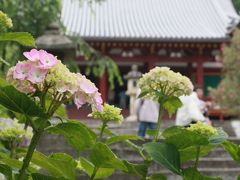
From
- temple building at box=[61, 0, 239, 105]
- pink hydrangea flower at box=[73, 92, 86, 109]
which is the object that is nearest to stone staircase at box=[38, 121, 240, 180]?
pink hydrangea flower at box=[73, 92, 86, 109]

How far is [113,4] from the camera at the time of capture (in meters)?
18.1

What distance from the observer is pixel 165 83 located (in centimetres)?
143

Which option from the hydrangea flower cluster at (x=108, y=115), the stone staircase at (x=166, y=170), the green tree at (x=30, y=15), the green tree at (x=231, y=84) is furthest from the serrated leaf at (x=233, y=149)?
the green tree at (x=231, y=84)

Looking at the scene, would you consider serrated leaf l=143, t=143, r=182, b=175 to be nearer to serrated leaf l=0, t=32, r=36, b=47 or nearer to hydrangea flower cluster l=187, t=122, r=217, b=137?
hydrangea flower cluster l=187, t=122, r=217, b=137

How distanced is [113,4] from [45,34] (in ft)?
38.3

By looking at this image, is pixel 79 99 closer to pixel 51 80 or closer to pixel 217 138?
pixel 51 80

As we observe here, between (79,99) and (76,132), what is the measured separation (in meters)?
0.09

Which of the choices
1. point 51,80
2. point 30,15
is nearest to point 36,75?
point 51,80

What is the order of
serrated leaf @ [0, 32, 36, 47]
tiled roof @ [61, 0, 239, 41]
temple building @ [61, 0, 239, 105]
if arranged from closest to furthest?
serrated leaf @ [0, 32, 36, 47] < temple building @ [61, 0, 239, 105] < tiled roof @ [61, 0, 239, 41]

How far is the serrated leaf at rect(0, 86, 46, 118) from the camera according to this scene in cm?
106

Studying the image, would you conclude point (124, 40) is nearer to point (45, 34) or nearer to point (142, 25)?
point (142, 25)

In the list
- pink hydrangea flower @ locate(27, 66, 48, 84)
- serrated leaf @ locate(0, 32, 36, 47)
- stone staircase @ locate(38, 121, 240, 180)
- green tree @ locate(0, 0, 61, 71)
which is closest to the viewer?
pink hydrangea flower @ locate(27, 66, 48, 84)

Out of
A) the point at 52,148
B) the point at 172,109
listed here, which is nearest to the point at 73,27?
the point at 52,148

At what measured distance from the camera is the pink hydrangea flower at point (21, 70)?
1.07 m
